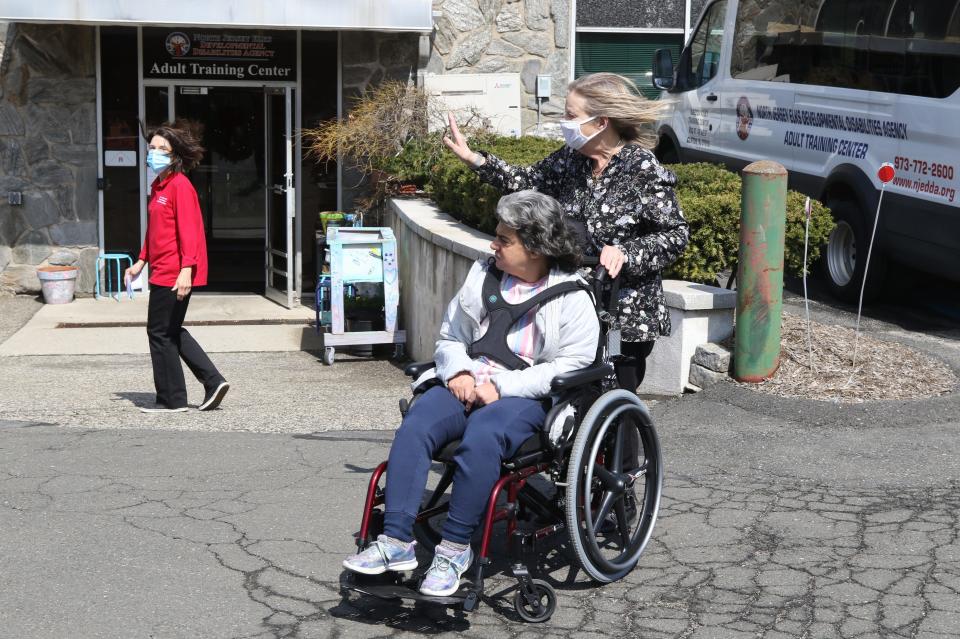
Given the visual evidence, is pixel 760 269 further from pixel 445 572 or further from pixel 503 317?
pixel 445 572

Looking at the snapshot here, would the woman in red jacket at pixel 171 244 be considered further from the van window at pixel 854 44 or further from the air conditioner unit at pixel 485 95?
the air conditioner unit at pixel 485 95

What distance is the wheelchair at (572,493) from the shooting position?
4.15 m

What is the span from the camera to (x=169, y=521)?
526cm

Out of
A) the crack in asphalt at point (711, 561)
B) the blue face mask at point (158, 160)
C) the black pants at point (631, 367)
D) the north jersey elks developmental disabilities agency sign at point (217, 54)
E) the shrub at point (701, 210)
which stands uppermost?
the north jersey elks developmental disabilities agency sign at point (217, 54)

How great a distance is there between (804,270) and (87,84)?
7601mm

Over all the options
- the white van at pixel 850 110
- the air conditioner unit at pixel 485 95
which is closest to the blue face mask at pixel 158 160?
the white van at pixel 850 110

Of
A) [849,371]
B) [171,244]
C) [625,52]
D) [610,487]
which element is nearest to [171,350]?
[171,244]

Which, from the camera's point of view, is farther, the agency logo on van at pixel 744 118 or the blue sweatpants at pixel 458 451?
the agency logo on van at pixel 744 118

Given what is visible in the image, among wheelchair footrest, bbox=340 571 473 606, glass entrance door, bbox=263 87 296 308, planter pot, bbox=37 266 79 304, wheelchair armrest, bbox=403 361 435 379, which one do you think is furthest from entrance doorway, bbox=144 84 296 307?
wheelchair footrest, bbox=340 571 473 606

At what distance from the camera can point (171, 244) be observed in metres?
7.29

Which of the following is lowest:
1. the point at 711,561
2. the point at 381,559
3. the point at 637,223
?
the point at 711,561

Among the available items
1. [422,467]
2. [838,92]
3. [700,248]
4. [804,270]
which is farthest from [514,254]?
[838,92]

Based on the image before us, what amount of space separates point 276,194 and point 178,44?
69.7 inches

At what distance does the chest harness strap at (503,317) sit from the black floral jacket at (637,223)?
0.37 metres
